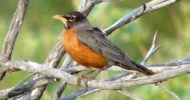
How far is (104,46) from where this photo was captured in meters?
5.55

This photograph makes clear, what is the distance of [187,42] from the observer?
7406mm

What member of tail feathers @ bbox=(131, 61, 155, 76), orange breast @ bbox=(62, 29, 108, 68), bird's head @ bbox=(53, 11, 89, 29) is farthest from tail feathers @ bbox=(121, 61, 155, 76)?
bird's head @ bbox=(53, 11, 89, 29)

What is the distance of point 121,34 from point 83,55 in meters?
2.10

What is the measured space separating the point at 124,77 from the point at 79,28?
0.74 m

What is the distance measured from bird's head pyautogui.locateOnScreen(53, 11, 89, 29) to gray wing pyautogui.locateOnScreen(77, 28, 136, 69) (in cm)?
15

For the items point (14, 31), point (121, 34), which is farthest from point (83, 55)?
point (121, 34)

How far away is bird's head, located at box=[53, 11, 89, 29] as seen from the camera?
579cm

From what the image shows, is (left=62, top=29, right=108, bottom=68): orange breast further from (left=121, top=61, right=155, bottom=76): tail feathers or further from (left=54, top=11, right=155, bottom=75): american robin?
(left=121, top=61, right=155, bottom=76): tail feathers

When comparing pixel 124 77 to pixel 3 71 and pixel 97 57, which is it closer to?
pixel 97 57

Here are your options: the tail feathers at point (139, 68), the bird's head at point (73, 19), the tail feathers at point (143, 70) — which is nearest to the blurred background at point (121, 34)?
the bird's head at point (73, 19)

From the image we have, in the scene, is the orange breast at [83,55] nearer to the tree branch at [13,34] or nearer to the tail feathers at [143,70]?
the tail feathers at [143,70]

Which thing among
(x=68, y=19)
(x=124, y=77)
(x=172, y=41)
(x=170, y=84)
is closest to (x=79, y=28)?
(x=68, y=19)

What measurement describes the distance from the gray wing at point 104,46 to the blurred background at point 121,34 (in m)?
0.58

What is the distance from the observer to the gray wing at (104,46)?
5.45m
